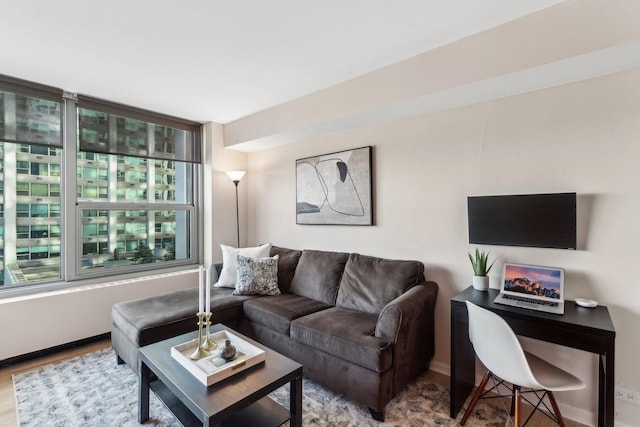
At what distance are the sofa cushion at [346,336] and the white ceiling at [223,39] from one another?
1.94 meters

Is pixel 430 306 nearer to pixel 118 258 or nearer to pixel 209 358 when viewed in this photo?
pixel 209 358

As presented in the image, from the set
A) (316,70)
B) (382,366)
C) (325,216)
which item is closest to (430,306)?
(382,366)

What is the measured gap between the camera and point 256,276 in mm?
3023

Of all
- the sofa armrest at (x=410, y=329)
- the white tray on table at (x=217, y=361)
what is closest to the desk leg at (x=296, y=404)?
the white tray on table at (x=217, y=361)

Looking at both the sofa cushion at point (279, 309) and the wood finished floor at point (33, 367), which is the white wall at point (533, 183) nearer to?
the wood finished floor at point (33, 367)

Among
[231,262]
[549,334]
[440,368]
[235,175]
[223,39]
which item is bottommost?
[440,368]

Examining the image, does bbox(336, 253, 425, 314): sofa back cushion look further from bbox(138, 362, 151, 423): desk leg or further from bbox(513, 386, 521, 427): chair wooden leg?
bbox(138, 362, 151, 423): desk leg

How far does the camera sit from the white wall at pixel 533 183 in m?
1.79

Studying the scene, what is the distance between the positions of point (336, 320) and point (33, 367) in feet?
8.32

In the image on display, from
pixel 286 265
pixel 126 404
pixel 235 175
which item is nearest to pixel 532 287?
pixel 286 265

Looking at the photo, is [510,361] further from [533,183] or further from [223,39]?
[223,39]

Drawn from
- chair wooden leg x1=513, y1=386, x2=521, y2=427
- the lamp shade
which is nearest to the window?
the lamp shade

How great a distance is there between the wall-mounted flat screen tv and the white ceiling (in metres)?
1.11

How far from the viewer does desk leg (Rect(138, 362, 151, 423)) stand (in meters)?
1.83
